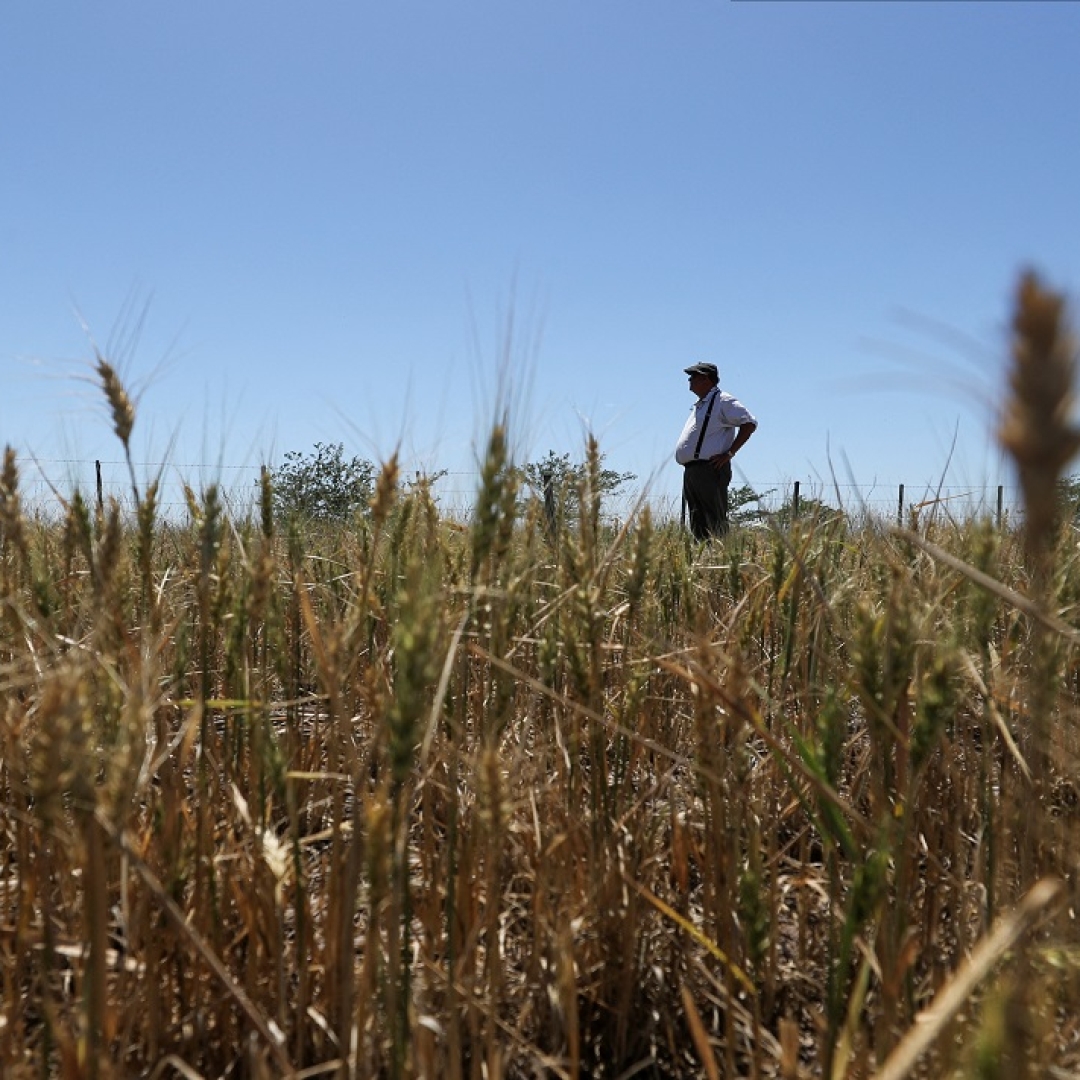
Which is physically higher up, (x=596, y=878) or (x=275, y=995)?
(x=596, y=878)

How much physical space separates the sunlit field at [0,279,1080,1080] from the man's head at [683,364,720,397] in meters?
4.76

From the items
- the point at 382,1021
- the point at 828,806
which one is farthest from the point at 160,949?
the point at 828,806

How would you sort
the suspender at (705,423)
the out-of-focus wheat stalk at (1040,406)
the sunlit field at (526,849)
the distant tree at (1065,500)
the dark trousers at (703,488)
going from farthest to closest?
the suspender at (705,423), the dark trousers at (703,488), the sunlit field at (526,849), the distant tree at (1065,500), the out-of-focus wheat stalk at (1040,406)

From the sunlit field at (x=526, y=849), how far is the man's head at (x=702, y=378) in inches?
188

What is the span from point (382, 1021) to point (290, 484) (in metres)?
12.4

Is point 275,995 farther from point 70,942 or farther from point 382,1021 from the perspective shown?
point 70,942

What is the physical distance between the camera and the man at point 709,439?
21.2ft

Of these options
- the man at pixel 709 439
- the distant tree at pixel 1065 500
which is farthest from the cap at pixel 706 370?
the distant tree at pixel 1065 500

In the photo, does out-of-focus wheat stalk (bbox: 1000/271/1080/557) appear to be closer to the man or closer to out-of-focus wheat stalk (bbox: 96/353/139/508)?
out-of-focus wheat stalk (bbox: 96/353/139/508)

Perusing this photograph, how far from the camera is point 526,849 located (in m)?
1.67

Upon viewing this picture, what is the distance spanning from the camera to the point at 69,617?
6.98 ft

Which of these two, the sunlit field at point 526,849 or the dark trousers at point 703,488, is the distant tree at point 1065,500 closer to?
the sunlit field at point 526,849

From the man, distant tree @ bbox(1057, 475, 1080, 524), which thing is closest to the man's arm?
the man

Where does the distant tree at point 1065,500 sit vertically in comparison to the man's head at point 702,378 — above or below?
below
